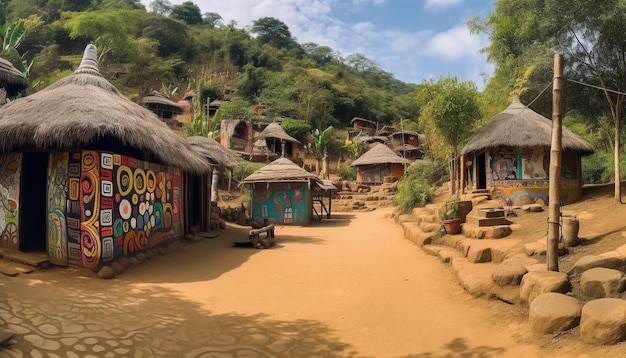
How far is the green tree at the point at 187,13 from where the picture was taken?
210 ft

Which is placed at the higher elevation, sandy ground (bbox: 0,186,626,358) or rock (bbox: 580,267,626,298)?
rock (bbox: 580,267,626,298)

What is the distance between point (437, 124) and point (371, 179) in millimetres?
12900

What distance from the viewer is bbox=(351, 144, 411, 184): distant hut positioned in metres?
28.5

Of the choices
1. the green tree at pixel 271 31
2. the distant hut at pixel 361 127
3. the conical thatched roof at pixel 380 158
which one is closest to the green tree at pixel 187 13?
the green tree at pixel 271 31

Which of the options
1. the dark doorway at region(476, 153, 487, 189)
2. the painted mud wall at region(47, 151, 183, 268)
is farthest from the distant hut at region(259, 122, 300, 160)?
the painted mud wall at region(47, 151, 183, 268)

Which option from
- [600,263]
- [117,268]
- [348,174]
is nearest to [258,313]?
[117,268]

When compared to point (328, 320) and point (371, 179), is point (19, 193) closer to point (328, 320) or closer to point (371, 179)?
point (328, 320)

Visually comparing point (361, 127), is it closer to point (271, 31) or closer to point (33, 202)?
point (271, 31)

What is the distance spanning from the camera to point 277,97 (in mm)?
44594

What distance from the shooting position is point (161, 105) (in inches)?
1500

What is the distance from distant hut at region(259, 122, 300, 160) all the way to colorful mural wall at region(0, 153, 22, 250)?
82.3ft

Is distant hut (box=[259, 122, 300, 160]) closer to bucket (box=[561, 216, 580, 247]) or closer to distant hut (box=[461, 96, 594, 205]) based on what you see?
distant hut (box=[461, 96, 594, 205])

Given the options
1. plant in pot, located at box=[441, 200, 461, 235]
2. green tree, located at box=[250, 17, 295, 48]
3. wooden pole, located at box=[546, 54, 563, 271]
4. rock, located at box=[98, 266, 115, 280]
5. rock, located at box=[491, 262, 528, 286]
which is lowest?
rock, located at box=[98, 266, 115, 280]

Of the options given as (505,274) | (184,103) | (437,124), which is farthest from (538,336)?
(184,103)
